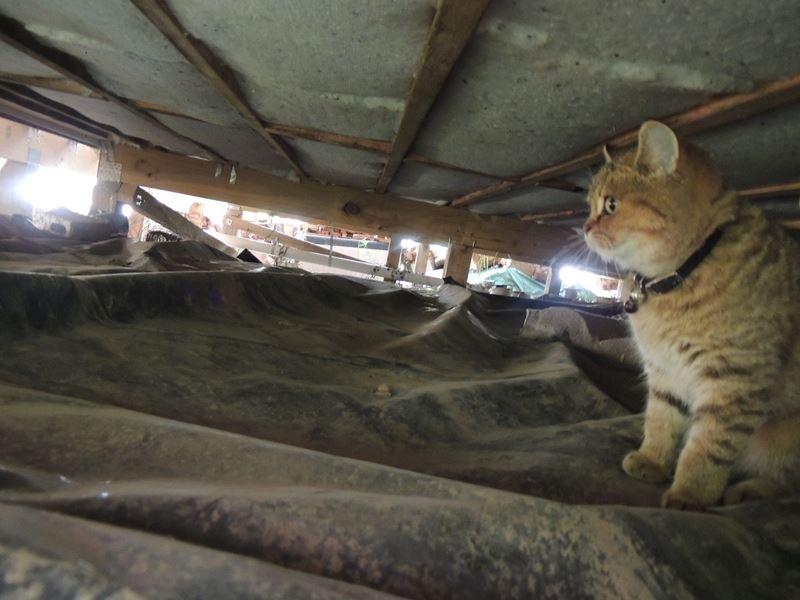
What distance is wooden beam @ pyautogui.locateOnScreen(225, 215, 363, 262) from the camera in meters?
7.36

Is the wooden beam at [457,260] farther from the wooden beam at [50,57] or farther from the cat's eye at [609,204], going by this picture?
the cat's eye at [609,204]

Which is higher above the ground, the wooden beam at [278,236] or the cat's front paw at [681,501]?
the wooden beam at [278,236]

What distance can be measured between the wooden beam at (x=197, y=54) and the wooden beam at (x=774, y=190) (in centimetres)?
301

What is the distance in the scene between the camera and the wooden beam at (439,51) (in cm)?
138

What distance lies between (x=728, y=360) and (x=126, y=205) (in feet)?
18.3

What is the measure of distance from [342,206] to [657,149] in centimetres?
418

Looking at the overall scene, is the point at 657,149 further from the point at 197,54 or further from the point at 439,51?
the point at 197,54

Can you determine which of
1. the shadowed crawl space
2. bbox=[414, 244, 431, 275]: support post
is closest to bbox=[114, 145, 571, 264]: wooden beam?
bbox=[414, 244, 431, 275]: support post

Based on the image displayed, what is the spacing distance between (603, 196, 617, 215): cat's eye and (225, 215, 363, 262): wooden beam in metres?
5.65

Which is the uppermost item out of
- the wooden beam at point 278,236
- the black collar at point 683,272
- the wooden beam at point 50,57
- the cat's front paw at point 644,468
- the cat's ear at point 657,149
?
the wooden beam at point 50,57

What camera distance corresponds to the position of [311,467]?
0.74m

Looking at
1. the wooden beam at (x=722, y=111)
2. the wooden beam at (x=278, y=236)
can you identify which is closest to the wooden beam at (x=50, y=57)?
the wooden beam at (x=722, y=111)

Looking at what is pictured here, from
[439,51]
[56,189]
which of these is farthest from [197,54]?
[56,189]

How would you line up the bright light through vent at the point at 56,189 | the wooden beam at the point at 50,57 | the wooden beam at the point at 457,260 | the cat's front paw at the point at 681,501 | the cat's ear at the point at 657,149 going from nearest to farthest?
the cat's front paw at the point at 681,501
the cat's ear at the point at 657,149
the wooden beam at the point at 50,57
the wooden beam at the point at 457,260
the bright light through vent at the point at 56,189
